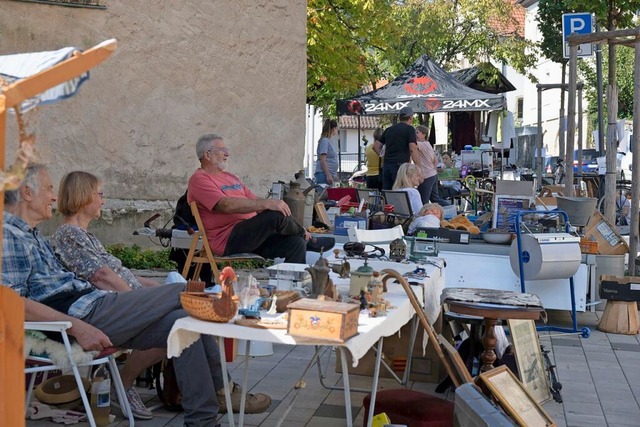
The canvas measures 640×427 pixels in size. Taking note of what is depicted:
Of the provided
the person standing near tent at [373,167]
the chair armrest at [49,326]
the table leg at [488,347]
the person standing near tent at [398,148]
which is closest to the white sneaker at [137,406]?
the chair armrest at [49,326]

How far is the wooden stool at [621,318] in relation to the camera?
293 inches

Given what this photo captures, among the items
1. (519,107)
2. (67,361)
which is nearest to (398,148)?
(67,361)

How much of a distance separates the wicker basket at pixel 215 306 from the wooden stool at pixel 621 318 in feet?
15.1

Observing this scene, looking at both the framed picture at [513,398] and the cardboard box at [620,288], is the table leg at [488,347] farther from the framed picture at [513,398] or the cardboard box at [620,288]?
the cardboard box at [620,288]

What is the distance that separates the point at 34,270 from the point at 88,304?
0.94 feet

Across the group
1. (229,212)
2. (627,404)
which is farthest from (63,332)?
(627,404)

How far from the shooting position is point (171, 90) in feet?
34.2

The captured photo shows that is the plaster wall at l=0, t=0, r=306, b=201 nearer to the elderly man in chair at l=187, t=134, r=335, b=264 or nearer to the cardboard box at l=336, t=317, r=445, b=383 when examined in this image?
the elderly man in chair at l=187, t=134, r=335, b=264

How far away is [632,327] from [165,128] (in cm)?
538

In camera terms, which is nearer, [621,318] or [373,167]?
[621,318]

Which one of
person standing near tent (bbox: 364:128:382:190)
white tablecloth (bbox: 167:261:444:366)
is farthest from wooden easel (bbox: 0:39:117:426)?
person standing near tent (bbox: 364:128:382:190)

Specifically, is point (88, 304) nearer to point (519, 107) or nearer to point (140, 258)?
point (140, 258)

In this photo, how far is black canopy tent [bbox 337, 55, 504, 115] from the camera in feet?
50.4

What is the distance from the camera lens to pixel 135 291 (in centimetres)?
450
